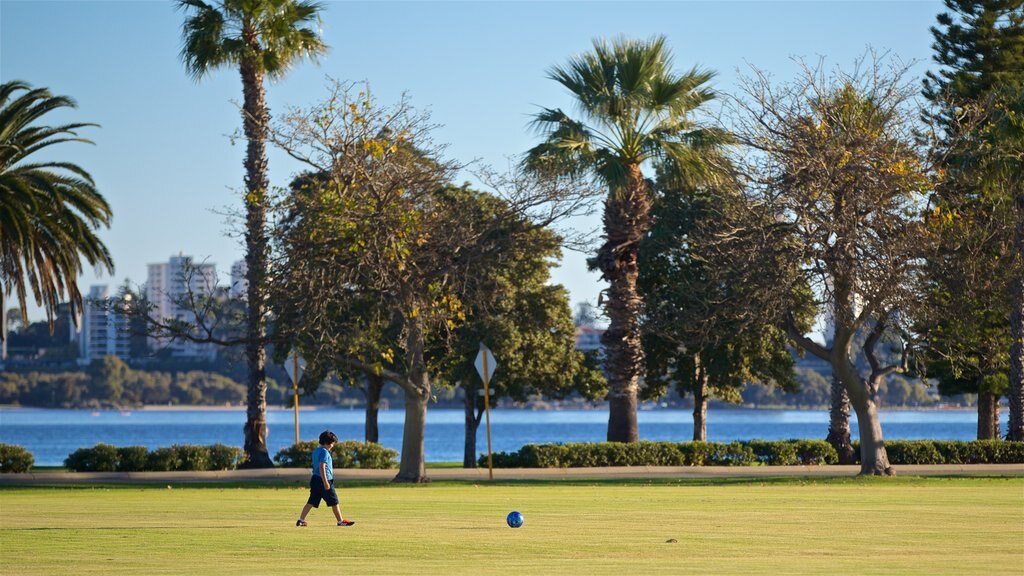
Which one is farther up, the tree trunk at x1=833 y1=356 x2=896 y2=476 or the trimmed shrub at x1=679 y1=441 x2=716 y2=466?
the tree trunk at x1=833 y1=356 x2=896 y2=476

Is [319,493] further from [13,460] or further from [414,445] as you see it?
[13,460]

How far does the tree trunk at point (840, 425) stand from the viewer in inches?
1553

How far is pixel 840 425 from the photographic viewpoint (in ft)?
131

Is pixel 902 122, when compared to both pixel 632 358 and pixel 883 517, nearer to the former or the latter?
pixel 632 358

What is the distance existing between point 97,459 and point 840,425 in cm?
2046

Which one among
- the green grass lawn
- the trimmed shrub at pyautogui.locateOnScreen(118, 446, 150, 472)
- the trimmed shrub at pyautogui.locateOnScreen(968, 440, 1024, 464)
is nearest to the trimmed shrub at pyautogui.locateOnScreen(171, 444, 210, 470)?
the trimmed shrub at pyautogui.locateOnScreen(118, 446, 150, 472)

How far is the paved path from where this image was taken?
32.8 metres

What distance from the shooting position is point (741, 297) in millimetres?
32281

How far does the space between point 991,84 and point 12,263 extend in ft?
89.9

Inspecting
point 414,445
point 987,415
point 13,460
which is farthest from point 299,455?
point 987,415

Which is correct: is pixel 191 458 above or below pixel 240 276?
below

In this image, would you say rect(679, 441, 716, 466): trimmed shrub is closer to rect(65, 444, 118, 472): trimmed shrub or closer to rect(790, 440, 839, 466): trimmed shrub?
rect(790, 440, 839, 466): trimmed shrub

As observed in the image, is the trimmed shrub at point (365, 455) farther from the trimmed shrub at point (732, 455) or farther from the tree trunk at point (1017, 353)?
Answer: the tree trunk at point (1017, 353)

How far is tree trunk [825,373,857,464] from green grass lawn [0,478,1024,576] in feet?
40.7
